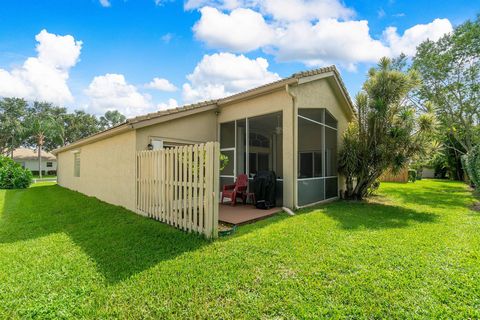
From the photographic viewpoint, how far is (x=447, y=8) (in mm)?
10602

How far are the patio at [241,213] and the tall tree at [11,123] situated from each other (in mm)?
45612

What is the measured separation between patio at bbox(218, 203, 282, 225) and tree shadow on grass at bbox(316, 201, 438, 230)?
6.78 feet

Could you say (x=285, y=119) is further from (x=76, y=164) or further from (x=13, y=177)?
(x=13, y=177)

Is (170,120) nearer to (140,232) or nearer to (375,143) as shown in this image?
(140,232)

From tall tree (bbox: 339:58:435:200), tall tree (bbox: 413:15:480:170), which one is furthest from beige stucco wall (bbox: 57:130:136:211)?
tall tree (bbox: 413:15:480:170)

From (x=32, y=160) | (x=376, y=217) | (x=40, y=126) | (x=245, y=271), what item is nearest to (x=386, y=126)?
(x=376, y=217)

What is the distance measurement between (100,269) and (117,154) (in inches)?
230

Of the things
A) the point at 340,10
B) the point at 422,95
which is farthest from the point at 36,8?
the point at 422,95

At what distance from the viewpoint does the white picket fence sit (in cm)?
522

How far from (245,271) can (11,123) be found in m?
50.6

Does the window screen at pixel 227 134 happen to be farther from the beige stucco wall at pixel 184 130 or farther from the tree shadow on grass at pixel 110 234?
the tree shadow on grass at pixel 110 234

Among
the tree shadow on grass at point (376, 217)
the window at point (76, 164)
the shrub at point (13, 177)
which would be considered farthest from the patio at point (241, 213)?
the shrub at point (13, 177)

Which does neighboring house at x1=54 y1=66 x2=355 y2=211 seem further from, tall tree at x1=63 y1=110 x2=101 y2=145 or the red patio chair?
tall tree at x1=63 y1=110 x2=101 y2=145

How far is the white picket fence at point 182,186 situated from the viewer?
5.22 meters
